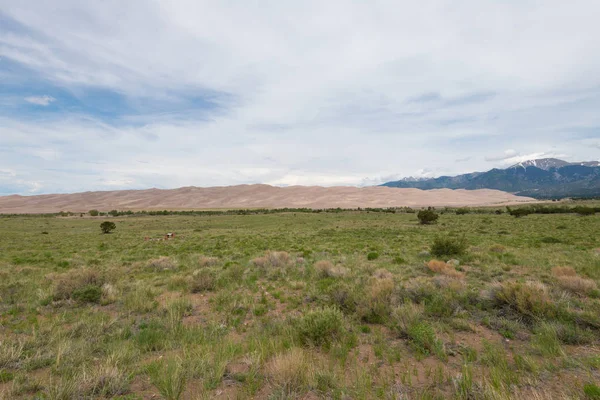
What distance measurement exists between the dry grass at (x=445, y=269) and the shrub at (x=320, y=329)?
6042mm

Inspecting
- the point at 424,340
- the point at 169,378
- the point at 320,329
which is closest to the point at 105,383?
the point at 169,378

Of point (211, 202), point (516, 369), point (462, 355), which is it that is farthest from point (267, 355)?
point (211, 202)

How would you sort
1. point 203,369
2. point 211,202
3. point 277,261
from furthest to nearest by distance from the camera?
point 211,202
point 277,261
point 203,369

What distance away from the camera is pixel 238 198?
148 m

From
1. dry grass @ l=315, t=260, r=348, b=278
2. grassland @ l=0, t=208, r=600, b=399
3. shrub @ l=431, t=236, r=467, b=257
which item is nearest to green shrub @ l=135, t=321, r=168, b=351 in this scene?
grassland @ l=0, t=208, r=600, b=399

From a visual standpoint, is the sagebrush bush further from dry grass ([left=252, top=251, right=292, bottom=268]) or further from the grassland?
dry grass ([left=252, top=251, right=292, bottom=268])

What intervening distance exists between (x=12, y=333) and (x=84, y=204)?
173887 millimetres

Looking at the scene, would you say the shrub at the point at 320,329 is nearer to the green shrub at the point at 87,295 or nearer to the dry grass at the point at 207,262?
the green shrub at the point at 87,295

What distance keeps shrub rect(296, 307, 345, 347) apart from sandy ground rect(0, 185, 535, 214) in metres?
115

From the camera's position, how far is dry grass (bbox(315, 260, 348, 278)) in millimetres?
10305

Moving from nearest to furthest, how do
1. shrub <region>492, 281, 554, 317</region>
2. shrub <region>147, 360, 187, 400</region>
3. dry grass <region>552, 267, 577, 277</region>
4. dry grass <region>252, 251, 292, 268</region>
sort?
shrub <region>147, 360, 187, 400</region>
shrub <region>492, 281, 554, 317</region>
dry grass <region>552, 267, 577, 277</region>
dry grass <region>252, 251, 292, 268</region>

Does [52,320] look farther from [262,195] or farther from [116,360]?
[262,195]

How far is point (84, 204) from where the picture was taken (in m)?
145

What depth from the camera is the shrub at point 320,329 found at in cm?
536
